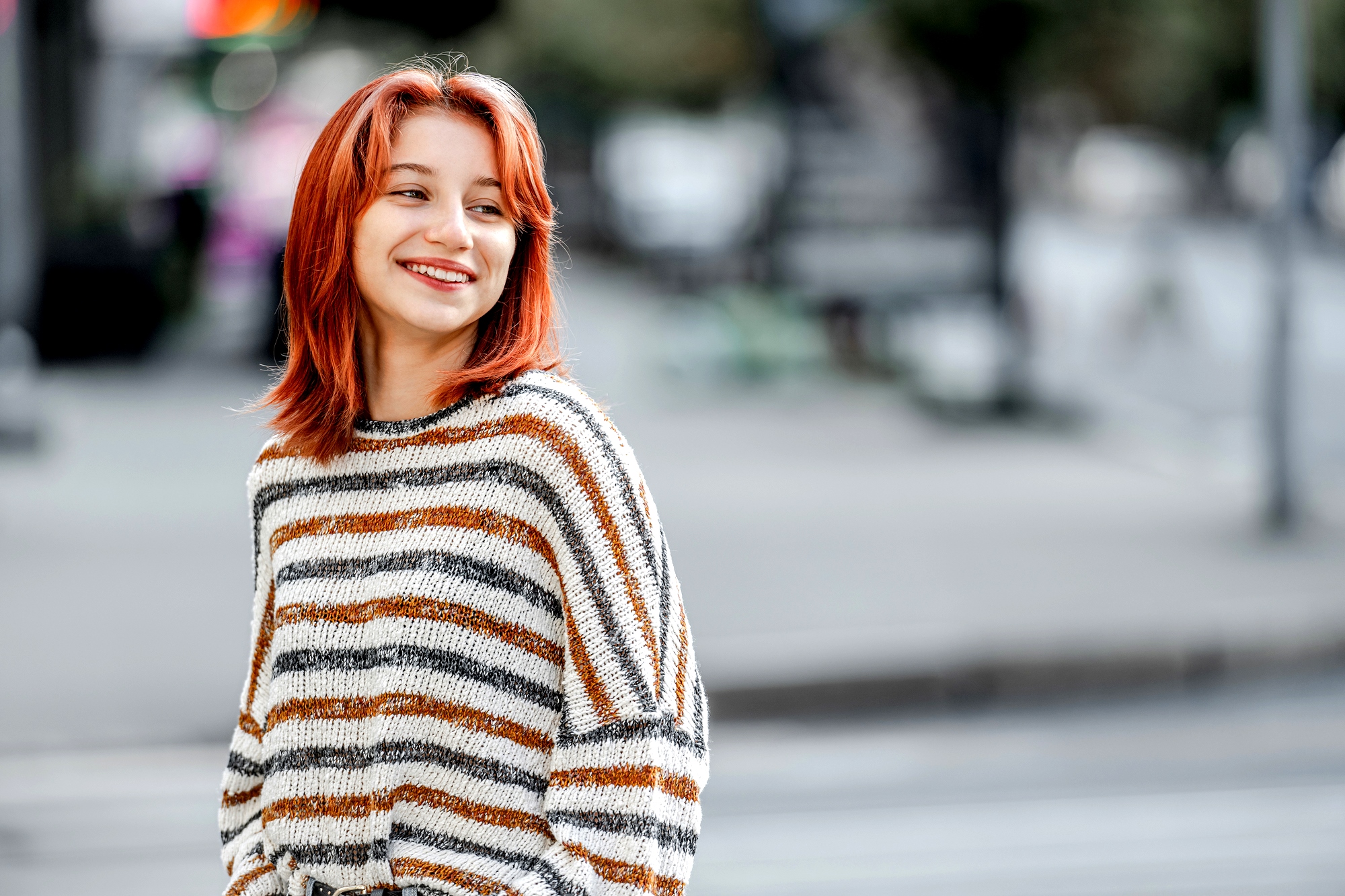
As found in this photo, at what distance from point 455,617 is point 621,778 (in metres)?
A: 0.23

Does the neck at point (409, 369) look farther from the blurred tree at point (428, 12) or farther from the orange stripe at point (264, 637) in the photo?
the blurred tree at point (428, 12)

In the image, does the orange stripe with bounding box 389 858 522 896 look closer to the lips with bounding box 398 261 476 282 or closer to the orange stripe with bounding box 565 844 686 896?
the orange stripe with bounding box 565 844 686 896

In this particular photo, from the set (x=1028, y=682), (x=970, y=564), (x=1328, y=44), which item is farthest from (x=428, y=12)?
(x=1328, y=44)

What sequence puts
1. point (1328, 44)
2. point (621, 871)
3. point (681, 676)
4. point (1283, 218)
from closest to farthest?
1. point (621, 871)
2. point (681, 676)
3. point (1283, 218)
4. point (1328, 44)

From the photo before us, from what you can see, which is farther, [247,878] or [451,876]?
[247,878]

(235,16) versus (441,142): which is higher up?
(235,16)

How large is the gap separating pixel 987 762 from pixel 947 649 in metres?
0.99

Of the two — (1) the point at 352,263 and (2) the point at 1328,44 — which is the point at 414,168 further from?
(2) the point at 1328,44

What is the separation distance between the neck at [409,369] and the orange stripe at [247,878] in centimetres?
50

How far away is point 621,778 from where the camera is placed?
1.65m

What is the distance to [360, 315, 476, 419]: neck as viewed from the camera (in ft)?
5.96

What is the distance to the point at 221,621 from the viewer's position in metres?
7.63

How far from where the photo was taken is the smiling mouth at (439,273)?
179 centimetres

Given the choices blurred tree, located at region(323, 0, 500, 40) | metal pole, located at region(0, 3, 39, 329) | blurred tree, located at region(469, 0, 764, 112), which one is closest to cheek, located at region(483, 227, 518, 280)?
metal pole, located at region(0, 3, 39, 329)
